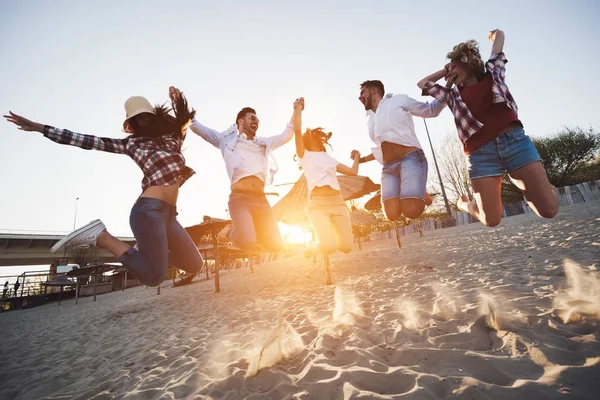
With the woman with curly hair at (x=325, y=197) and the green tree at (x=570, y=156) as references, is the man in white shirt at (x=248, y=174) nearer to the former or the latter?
the woman with curly hair at (x=325, y=197)

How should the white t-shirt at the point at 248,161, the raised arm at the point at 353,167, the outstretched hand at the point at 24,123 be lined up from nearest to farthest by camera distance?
the outstretched hand at the point at 24,123
the white t-shirt at the point at 248,161
the raised arm at the point at 353,167

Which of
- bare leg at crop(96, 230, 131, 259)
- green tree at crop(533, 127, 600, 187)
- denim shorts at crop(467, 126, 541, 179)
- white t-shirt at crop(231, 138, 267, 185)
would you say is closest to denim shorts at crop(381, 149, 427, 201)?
denim shorts at crop(467, 126, 541, 179)

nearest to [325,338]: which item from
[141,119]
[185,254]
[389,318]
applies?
[389,318]

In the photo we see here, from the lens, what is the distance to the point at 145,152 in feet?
9.13

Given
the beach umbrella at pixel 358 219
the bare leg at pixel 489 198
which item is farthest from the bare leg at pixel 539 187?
the beach umbrella at pixel 358 219

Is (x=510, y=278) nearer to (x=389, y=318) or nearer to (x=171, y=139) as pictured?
(x=389, y=318)

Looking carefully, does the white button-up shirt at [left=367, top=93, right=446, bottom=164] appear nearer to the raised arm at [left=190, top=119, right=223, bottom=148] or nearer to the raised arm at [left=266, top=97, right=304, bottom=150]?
the raised arm at [left=266, top=97, right=304, bottom=150]

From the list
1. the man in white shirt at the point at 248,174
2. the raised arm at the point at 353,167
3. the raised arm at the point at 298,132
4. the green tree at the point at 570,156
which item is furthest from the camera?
the green tree at the point at 570,156

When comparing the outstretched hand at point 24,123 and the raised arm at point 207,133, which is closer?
the outstretched hand at point 24,123

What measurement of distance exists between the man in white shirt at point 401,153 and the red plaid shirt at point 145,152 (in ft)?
8.47

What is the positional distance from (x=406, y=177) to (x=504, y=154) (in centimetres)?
106

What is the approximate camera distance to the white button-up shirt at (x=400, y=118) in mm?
3664

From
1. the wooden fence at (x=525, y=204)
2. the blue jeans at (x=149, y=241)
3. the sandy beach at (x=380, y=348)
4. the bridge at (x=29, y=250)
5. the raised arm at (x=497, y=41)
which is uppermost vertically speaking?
the bridge at (x=29, y=250)

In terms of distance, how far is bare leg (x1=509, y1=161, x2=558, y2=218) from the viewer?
2685mm
